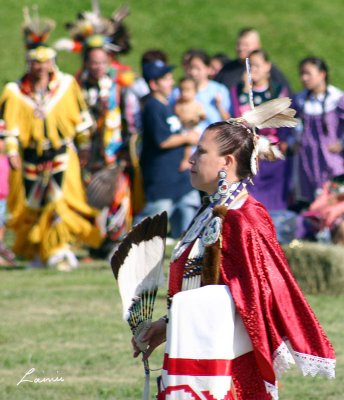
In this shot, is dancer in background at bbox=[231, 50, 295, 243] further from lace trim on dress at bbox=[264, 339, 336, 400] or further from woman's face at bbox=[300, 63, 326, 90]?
lace trim on dress at bbox=[264, 339, 336, 400]

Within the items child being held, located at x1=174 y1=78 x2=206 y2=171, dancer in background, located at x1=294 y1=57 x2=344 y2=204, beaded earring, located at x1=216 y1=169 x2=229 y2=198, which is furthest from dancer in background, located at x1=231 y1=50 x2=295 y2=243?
beaded earring, located at x1=216 y1=169 x2=229 y2=198

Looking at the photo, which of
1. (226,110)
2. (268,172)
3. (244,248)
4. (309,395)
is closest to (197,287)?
(244,248)

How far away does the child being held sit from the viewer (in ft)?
33.0

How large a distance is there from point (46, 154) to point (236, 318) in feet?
19.7

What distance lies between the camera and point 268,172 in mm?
9742

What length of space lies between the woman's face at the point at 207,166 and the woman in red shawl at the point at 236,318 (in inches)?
→ 1.1

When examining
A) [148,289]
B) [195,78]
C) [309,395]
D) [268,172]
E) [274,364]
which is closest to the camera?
[274,364]

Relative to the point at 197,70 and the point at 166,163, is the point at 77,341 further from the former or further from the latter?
the point at 197,70

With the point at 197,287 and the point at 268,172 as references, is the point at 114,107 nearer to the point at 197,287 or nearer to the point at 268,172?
the point at 268,172

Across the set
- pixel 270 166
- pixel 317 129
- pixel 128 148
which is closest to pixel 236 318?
pixel 270 166

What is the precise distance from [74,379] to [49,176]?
3856 millimetres

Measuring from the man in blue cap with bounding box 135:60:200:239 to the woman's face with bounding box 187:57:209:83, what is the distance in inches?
13.5

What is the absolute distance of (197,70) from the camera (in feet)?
35.3

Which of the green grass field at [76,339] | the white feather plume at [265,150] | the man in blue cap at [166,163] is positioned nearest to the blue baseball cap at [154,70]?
the man in blue cap at [166,163]
